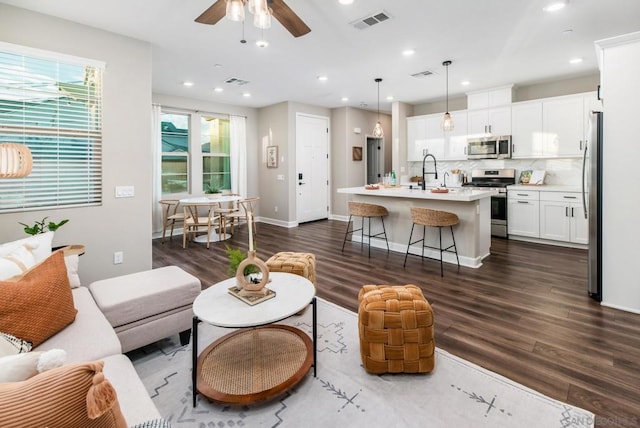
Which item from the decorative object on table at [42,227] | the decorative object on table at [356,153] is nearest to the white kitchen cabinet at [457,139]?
the decorative object on table at [356,153]

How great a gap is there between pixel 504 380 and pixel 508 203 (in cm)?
456

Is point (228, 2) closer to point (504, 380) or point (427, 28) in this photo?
point (427, 28)

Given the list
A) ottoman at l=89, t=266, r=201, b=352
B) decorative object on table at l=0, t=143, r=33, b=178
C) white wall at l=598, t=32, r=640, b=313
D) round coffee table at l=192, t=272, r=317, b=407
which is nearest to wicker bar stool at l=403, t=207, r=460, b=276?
white wall at l=598, t=32, r=640, b=313

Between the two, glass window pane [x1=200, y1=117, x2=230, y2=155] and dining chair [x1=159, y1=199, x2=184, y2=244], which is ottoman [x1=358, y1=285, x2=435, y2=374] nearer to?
dining chair [x1=159, y1=199, x2=184, y2=244]

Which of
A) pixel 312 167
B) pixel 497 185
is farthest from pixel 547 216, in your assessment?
pixel 312 167

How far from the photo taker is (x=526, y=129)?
5816mm

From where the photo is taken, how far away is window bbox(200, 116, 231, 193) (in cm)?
731

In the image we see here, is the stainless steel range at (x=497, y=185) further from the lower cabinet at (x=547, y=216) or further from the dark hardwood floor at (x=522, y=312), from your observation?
the dark hardwood floor at (x=522, y=312)

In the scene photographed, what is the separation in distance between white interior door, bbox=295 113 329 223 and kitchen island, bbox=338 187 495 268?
256cm

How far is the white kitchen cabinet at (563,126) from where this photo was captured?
5.26 metres

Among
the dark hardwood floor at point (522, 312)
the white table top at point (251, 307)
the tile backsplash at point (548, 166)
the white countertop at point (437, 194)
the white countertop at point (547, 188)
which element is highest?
the tile backsplash at point (548, 166)

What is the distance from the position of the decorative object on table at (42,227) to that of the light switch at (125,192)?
0.64 meters

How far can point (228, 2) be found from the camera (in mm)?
1938

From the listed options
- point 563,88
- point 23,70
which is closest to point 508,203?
point 563,88
